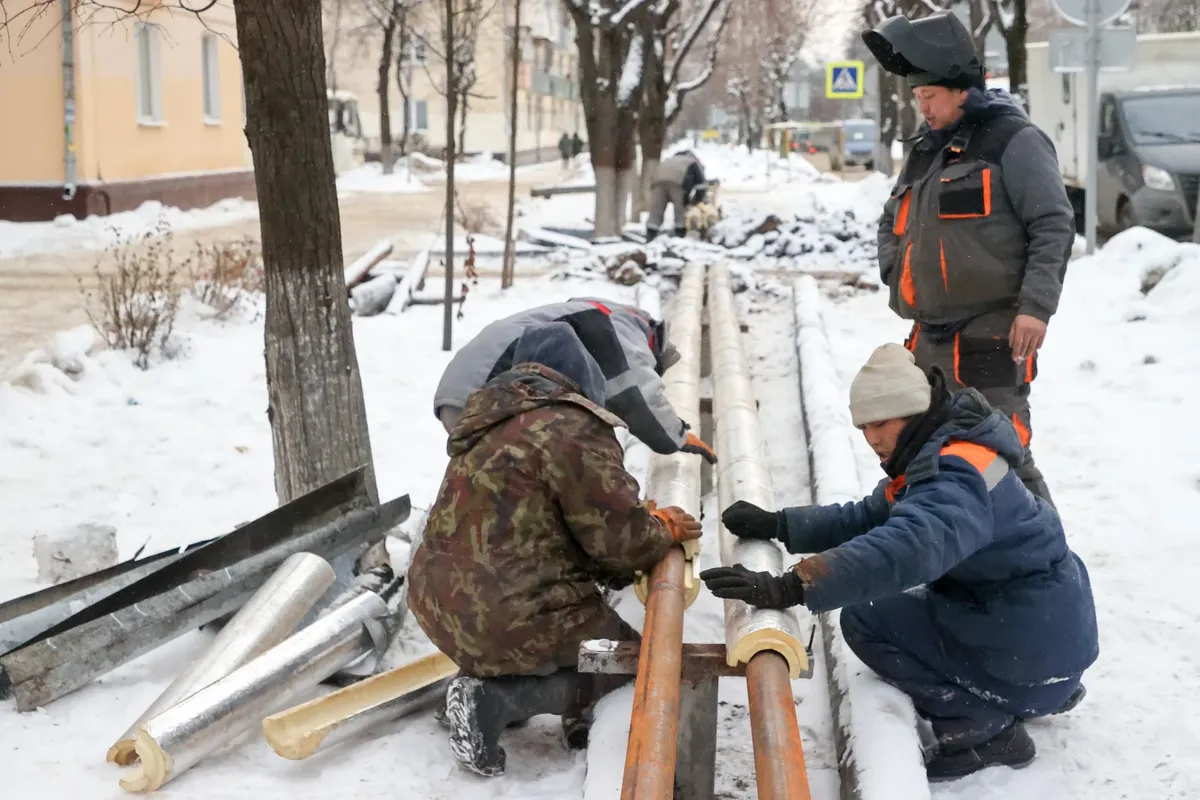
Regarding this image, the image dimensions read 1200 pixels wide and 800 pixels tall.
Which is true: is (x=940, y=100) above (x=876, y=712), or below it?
above

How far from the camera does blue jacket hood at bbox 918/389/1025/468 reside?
129 inches

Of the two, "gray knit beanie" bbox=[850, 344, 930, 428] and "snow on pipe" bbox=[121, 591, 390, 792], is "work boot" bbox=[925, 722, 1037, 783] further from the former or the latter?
"snow on pipe" bbox=[121, 591, 390, 792]

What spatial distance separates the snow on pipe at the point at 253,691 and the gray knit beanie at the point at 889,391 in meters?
1.67

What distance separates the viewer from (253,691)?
3504mm

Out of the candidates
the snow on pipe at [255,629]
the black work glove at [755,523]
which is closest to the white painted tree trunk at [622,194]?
the snow on pipe at [255,629]

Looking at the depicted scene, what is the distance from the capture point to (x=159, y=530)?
5.66m

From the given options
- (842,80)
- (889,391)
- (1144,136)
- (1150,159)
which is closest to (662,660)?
(889,391)

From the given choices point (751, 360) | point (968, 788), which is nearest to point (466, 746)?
point (968, 788)

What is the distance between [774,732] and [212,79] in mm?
24450

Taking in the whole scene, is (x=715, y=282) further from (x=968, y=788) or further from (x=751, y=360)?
(x=968, y=788)

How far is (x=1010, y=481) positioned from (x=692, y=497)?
1442 mm

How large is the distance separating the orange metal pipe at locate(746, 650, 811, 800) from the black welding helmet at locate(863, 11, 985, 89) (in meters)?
2.07

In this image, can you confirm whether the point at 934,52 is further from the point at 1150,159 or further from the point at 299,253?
the point at 1150,159

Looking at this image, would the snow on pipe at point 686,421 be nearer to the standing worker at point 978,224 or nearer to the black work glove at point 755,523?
the black work glove at point 755,523
